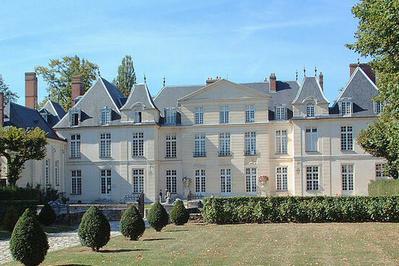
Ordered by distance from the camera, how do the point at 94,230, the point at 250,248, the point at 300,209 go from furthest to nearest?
the point at 300,209
the point at 250,248
the point at 94,230

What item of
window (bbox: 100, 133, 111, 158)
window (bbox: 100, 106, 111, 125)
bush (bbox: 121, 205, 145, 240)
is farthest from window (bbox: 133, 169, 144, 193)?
bush (bbox: 121, 205, 145, 240)

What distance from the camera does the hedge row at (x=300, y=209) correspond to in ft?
81.8

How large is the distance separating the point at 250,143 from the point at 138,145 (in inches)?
298

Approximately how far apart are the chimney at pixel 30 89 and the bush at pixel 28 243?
3269cm

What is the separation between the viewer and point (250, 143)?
42.8 m

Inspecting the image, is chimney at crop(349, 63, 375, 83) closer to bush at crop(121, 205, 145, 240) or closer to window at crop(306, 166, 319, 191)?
window at crop(306, 166, 319, 191)

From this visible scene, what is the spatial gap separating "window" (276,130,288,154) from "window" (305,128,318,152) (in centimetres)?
169

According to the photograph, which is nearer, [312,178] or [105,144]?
[312,178]

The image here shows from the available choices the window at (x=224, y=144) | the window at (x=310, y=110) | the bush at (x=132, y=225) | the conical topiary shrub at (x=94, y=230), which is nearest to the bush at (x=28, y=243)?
the conical topiary shrub at (x=94, y=230)

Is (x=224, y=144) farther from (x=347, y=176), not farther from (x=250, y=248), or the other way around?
(x=250, y=248)

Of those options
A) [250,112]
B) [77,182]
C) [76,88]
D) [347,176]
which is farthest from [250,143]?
[76,88]

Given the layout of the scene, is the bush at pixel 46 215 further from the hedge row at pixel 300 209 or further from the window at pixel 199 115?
the window at pixel 199 115

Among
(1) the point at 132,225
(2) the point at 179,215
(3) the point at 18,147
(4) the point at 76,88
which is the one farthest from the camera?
(4) the point at 76,88

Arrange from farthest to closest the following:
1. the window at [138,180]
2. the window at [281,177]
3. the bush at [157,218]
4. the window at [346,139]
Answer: the window at [138,180] < the window at [281,177] < the window at [346,139] < the bush at [157,218]
